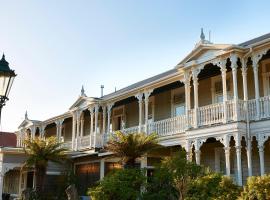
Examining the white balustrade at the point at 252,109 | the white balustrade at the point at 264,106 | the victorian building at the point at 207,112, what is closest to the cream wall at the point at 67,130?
the victorian building at the point at 207,112

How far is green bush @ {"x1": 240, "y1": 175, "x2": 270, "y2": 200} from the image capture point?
43.8ft

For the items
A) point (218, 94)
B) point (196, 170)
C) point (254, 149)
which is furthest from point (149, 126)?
point (196, 170)

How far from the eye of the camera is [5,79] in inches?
Answer: 329

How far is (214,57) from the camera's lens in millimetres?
19156

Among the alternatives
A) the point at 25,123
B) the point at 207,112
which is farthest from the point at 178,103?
the point at 25,123

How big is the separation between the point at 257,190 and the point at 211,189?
1.79 m

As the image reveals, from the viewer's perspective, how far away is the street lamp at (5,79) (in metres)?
8.33

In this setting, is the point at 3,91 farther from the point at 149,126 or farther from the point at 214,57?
the point at 149,126

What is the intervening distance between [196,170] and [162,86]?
9.33 meters

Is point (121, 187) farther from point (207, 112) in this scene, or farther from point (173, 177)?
point (207, 112)

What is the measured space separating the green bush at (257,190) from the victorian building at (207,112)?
131 inches

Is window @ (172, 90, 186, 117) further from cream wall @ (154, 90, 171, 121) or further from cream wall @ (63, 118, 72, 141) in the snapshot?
cream wall @ (63, 118, 72, 141)

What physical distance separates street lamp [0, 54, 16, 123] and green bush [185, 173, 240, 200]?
8.36 metres

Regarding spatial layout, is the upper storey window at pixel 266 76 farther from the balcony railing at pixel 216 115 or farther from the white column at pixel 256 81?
the balcony railing at pixel 216 115
